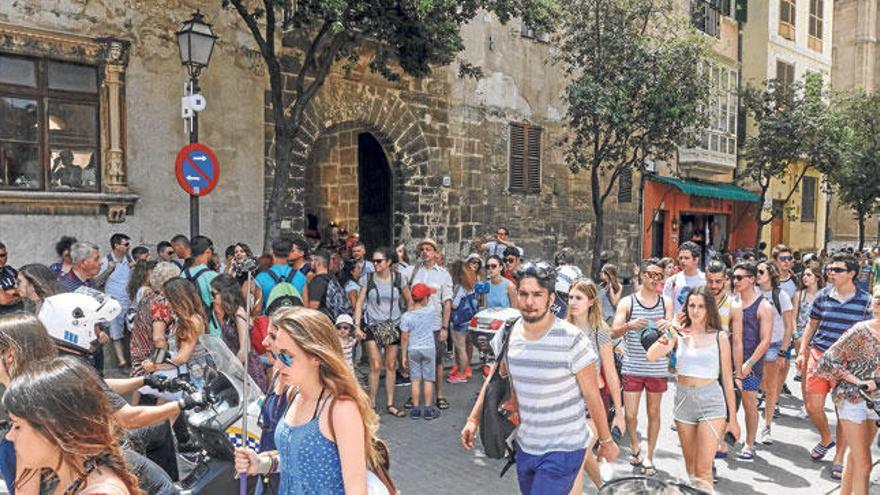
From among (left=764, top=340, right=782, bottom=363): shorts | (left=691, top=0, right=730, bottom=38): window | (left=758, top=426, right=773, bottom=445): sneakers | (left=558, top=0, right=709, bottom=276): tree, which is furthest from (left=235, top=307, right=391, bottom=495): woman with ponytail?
(left=691, top=0, right=730, bottom=38): window

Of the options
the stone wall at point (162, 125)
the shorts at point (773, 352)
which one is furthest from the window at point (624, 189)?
the shorts at point (773, 352)

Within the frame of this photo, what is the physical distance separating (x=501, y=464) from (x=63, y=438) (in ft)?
14.9

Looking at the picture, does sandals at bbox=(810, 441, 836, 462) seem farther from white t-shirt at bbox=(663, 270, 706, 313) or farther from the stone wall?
the stone wall

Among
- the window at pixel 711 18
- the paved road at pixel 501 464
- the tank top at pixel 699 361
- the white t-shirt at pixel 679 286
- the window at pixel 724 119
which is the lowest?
the paved road at pixel 501 464

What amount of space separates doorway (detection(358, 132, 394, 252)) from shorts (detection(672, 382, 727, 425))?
10437 mm

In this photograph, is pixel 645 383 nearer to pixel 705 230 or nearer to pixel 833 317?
pixel 833 317

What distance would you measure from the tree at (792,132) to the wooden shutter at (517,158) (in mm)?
7818

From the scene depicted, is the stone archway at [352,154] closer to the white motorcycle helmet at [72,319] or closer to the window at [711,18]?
→ the white motorcycle helmet at [72,319]

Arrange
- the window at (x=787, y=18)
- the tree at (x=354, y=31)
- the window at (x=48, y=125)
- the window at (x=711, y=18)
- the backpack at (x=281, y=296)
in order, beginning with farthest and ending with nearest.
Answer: the window at (x=787, y=18) → the window at (x=711, y=18) → the tree at (x=354, y=31) → the window at (x=48, y=125) → the backpack at (x=281, y=296)

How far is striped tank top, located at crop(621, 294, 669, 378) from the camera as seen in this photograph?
19.5 ft

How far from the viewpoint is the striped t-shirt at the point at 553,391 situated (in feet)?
12.8

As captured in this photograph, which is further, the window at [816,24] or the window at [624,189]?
the window at [816,24]

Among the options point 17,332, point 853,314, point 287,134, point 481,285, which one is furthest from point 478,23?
point 17,332

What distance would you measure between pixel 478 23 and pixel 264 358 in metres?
11.9
